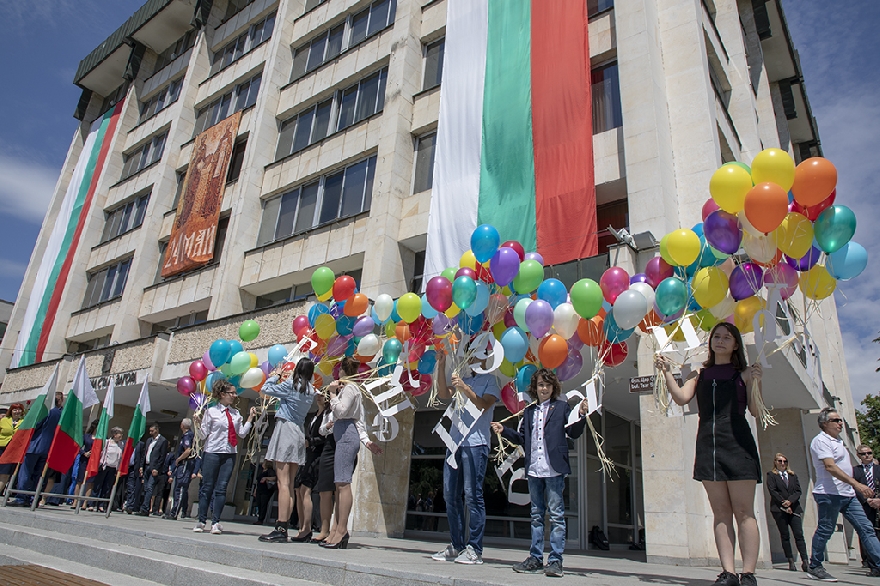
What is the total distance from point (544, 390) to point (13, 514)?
7494 millimetres

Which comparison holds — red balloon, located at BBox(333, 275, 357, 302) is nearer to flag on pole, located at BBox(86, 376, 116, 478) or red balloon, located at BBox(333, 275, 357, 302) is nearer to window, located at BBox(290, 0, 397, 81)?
flag on pole, located at BBox(86, 376, 116, 478)

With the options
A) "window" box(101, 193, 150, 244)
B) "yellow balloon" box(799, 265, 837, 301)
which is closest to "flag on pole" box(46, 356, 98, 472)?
"yellow balloon" box(799, 265, 837, 301)

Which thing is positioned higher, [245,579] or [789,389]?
[789,389]

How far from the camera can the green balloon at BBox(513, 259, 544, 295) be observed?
6.92m

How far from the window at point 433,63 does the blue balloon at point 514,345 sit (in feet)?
37.2

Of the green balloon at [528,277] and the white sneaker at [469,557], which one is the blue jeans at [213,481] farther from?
the green balloon at [528,277]

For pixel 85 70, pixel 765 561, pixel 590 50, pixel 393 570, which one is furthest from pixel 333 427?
pixel 85 70

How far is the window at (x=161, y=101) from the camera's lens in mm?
27531

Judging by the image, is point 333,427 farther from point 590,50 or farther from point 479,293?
point 590,50

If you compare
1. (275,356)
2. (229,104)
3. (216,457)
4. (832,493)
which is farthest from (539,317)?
(229,104)

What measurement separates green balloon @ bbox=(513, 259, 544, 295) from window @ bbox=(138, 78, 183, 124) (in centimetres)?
2500

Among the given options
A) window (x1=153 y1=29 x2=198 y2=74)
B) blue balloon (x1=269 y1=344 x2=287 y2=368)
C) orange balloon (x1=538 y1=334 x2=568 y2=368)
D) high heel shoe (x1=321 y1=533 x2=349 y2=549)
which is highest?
window (x1=153 y1=29 x2=198 y2=74)

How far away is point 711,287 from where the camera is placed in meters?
5.67

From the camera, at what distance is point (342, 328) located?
894cm
